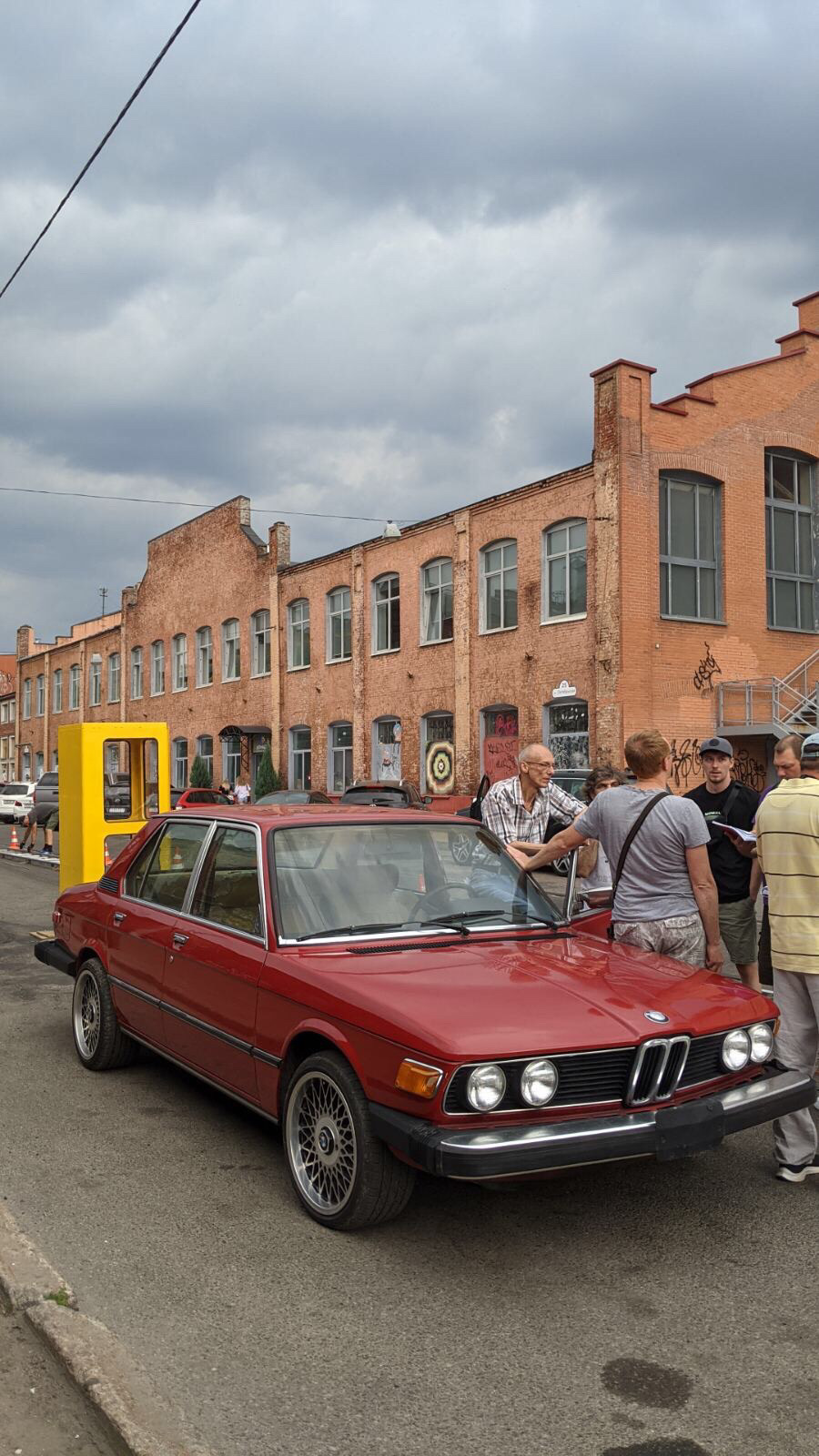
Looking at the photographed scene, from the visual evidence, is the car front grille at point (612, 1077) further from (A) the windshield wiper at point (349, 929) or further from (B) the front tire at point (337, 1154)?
(A) the windshield wiper at point (349, 929)

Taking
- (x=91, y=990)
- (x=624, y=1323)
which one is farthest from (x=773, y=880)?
(x=91, y=990)

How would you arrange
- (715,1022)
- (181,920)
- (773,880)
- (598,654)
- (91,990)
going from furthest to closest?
(598,654), (91,990), (181,920), (773,880), (715,1022)

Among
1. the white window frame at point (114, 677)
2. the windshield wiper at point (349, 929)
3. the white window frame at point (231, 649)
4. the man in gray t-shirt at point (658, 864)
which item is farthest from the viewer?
the white window frame at point (114, 677)

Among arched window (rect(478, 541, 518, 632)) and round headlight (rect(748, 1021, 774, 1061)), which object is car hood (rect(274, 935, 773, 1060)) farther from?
arched window (rect(478, 541, 518, 632))

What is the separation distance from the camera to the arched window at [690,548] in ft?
78.6

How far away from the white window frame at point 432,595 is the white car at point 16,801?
17983 millimetres

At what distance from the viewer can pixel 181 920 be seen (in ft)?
17.8

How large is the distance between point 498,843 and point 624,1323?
2.35 m

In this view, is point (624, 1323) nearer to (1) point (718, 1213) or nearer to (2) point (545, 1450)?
(2) point (545, 1450)

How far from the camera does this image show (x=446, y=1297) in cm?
365

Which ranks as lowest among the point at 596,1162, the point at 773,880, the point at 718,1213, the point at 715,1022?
the point at 718,1213

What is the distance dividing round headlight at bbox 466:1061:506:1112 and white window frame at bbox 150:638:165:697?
4226cm

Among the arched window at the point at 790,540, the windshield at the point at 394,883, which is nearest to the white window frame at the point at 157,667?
the arched window at the point at 790,540

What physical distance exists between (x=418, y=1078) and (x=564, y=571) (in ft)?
71.7
